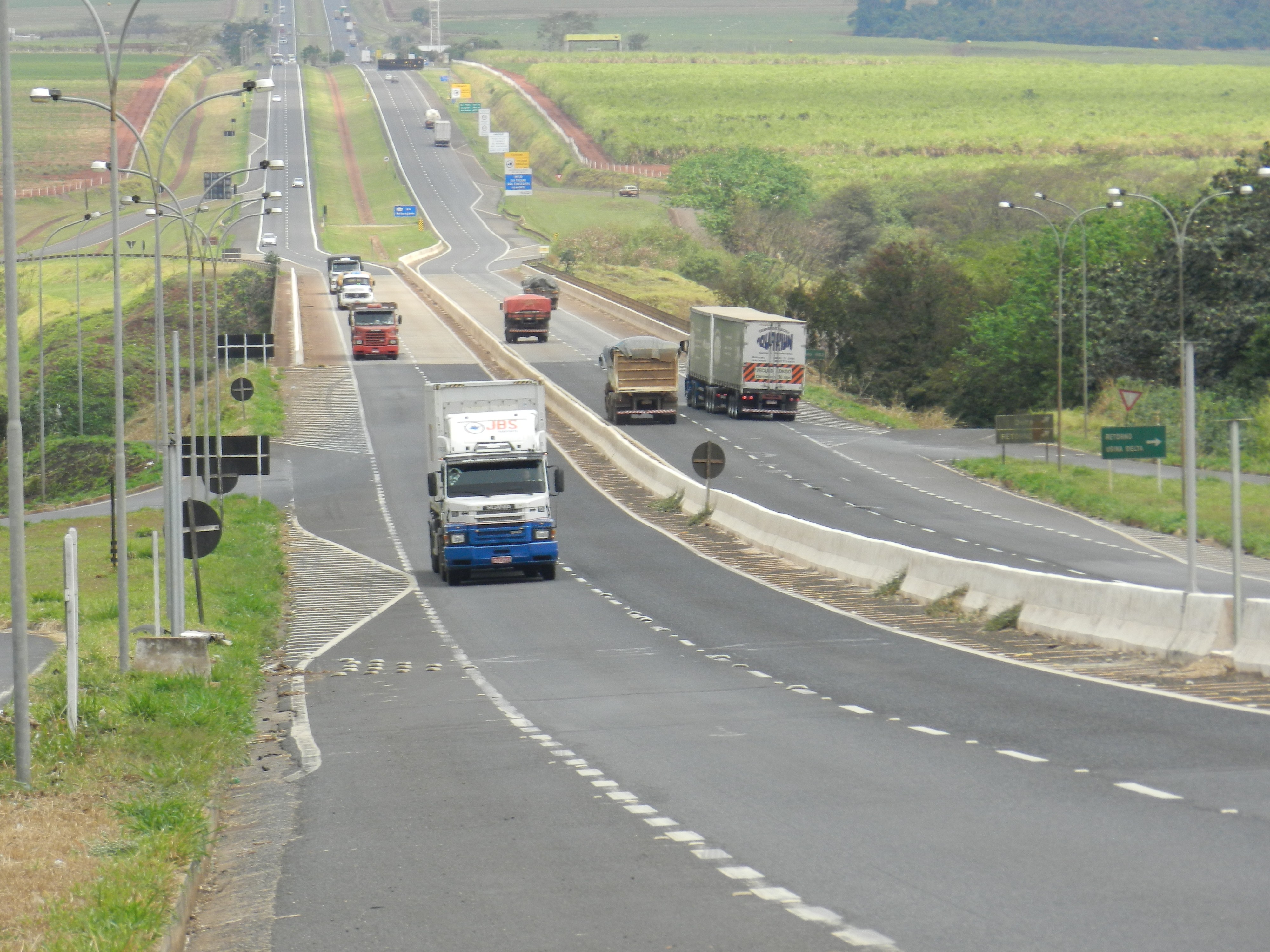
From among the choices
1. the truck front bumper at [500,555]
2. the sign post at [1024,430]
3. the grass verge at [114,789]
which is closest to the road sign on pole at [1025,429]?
the sign post at [1024,430]

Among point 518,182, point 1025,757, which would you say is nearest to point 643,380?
point 1025,757

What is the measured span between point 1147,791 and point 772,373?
49.5m

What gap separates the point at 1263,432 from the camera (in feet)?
183

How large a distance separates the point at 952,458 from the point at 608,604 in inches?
1164

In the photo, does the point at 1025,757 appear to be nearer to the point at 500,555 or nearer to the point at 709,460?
the point at 500,555

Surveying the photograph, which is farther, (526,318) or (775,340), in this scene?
(526,318)

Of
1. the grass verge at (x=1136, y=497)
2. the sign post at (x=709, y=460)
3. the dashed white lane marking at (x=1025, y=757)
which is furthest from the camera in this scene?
the grass verge at (x=1136, y=497)

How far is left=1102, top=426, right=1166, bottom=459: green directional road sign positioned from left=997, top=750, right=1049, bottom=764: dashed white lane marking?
23.2 metres

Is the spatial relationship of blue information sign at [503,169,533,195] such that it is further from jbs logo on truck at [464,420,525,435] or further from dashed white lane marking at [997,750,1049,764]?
dashed white lane marking at [997,750,1049,764]

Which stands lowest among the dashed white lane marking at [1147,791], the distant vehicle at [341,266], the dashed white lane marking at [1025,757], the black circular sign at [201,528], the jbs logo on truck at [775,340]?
the dashed white lane marking at [1025,757]

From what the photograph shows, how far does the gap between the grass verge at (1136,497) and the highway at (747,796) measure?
59.5 feet

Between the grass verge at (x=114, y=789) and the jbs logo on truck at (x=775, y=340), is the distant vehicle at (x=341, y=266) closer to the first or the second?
the jbs logo on truck at (x=775, y=340)

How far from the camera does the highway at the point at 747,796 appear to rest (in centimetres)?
858

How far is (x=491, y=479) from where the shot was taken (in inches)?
1281
